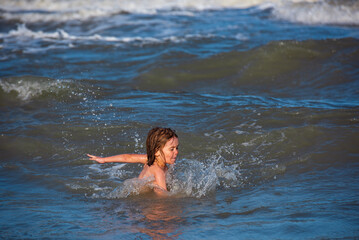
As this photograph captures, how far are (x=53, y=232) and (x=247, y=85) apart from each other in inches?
270

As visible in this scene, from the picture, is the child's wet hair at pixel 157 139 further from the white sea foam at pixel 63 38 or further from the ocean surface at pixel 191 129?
the white sea foam at pixel 63 38

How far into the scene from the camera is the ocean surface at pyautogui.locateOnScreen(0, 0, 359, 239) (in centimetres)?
457

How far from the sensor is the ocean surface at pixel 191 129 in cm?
457

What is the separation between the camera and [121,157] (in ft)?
17.9

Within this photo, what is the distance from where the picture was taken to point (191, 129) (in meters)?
7.47

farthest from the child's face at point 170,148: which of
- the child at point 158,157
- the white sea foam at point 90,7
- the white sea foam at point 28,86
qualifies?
the white sea foam at point 90,7

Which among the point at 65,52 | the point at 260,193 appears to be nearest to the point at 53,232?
the point at 260,193

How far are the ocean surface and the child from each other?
194mm

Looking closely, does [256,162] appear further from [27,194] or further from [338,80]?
[338,80]

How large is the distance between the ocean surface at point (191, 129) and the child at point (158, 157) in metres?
0.19

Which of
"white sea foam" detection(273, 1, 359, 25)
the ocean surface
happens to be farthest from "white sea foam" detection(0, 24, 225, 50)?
"white sea foam" detection(273, 1, 359, 25)

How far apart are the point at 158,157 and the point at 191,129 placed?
2.11m

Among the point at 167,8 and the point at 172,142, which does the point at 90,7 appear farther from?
the point at 172,142

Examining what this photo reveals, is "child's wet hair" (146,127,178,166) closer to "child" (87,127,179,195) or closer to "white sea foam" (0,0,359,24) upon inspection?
"child" (87,127,179,195)
